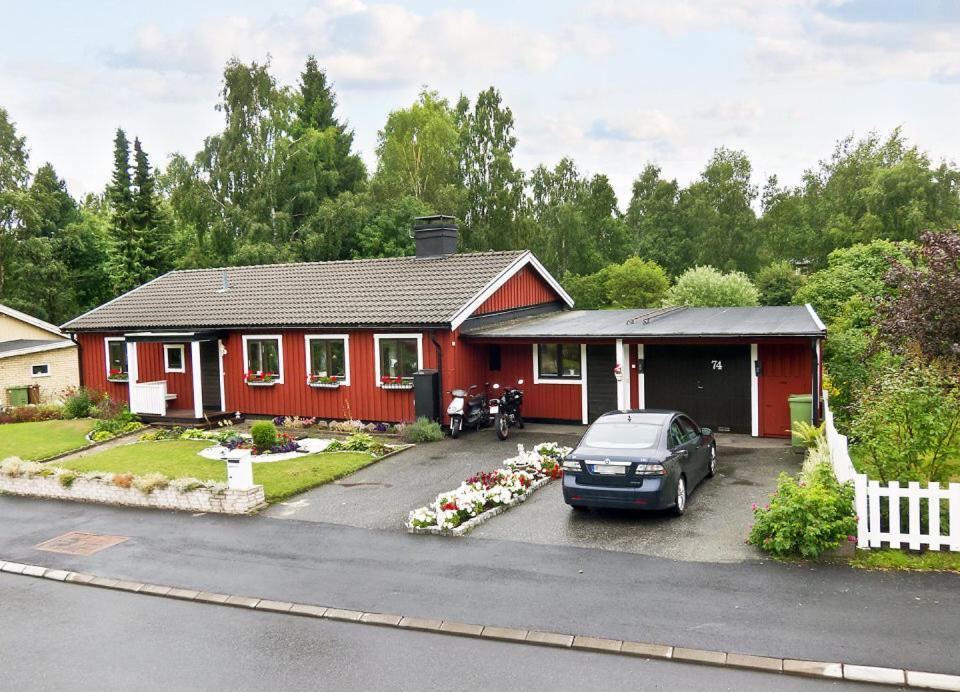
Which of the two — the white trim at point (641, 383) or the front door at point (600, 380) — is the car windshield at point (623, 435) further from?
the front door at point (600, 380)

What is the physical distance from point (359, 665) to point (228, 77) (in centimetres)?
4131

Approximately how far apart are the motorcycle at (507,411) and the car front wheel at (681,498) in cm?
711

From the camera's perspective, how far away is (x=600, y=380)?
2041cm

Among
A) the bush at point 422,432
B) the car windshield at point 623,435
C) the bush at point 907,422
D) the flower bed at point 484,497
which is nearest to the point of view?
the bush at point 907,422

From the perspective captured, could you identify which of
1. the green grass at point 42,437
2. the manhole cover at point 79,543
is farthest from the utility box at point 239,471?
the green grass at point 42,437

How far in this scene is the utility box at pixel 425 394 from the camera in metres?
19.5

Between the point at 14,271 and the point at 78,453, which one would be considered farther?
the point at 14,271

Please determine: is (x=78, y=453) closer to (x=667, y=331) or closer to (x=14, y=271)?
(x=667, y=331)

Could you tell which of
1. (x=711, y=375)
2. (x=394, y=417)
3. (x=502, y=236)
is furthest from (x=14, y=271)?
(x=711, y=375)

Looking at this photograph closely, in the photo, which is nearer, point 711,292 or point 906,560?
point 906,560

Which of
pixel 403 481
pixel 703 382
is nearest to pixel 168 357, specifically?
pixel 403 481

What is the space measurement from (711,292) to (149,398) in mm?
24898

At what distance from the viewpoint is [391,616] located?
8.44 meters

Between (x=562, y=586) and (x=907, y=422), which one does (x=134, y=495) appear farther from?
(x=907, y=422)
